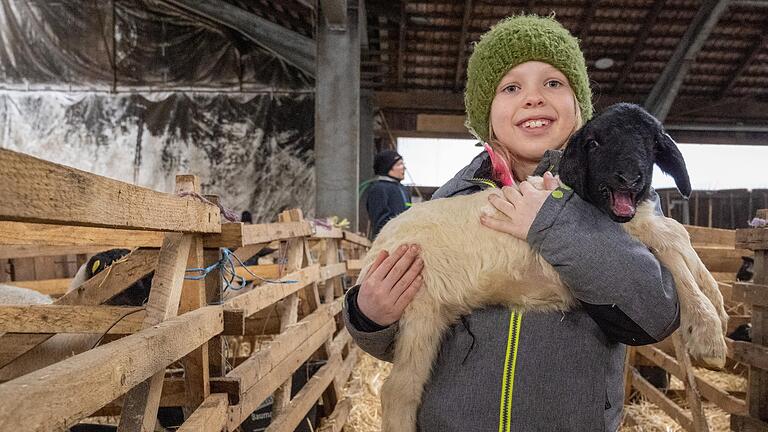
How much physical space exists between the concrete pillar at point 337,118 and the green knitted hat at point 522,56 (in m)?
6.82

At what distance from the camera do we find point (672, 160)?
1593 millimetres

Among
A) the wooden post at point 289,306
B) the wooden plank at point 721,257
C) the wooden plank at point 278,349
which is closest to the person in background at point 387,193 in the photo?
the wooden plank at point 278,349

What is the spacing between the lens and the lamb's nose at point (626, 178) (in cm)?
144

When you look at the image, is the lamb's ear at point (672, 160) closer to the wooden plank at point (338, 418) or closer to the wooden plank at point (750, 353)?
the wooden plank at point (750, 353)

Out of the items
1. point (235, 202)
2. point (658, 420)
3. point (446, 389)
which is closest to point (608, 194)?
point (446, 389)

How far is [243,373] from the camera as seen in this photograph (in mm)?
2230

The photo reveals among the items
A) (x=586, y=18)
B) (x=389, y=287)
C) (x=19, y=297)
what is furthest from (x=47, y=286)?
(x=586, y=18)

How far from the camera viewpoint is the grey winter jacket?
1.33 meters

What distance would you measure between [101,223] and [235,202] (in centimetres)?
1275

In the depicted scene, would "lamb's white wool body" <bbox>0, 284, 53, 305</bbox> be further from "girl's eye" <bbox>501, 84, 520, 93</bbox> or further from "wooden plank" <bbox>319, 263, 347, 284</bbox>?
"girl's eye" <bbox>501, 84, 520, 93</bbox>

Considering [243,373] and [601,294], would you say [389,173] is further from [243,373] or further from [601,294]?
[601,294]

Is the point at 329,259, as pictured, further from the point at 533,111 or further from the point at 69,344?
the point at 533,111

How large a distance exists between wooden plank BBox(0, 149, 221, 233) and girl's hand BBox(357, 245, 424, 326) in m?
0.68

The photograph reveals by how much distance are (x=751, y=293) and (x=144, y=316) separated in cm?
385
